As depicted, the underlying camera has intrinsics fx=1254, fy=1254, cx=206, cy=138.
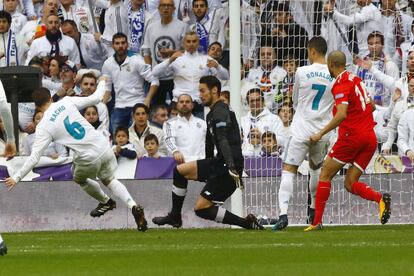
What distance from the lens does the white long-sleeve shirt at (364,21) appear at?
19.1 meters

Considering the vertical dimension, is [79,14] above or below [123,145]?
above

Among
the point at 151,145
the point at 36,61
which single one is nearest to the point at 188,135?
the point at 151,145

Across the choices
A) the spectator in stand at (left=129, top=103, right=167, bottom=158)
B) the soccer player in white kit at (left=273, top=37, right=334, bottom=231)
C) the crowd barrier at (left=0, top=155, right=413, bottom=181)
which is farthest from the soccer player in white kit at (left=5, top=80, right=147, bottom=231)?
the spectator in stand at (left=129, top=103, right=167, bottom=158)

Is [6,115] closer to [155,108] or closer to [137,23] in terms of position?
[155,108]

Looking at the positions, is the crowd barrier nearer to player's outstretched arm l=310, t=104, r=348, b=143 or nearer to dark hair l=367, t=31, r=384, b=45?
dark hair l=367, t=31, r=384, b=45

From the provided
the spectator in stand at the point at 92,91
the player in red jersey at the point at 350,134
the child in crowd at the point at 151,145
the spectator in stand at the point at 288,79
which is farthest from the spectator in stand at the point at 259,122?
the player in red jersey at the point at 350,134

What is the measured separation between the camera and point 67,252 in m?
12.5

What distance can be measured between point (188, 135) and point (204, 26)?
8.55 feet

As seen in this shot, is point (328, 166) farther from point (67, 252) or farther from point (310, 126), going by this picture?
point (67, 252)

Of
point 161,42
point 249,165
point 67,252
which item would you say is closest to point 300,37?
point 249,165

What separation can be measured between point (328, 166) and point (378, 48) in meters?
4.31

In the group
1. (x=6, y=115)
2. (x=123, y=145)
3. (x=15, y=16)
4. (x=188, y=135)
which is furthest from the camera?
(x=15, y=16)

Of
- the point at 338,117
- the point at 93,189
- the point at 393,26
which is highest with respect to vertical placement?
the point at 393,26

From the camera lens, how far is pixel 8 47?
21922 mm
